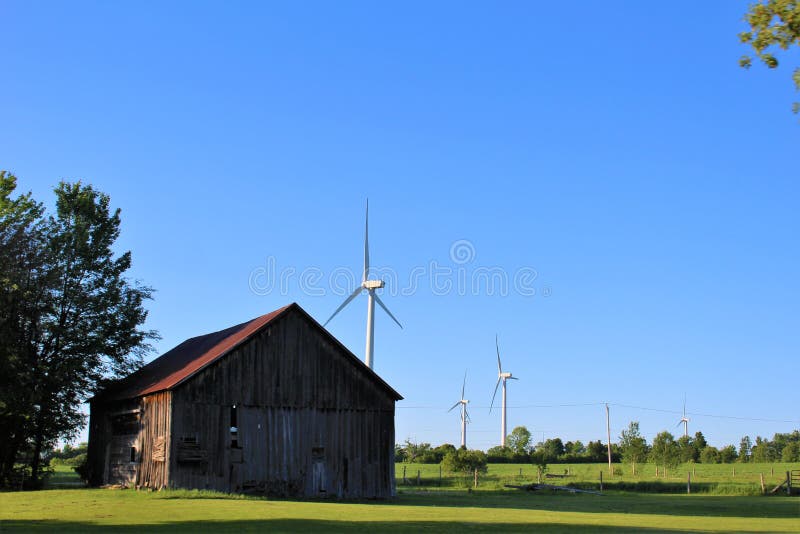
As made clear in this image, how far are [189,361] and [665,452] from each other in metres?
50.2

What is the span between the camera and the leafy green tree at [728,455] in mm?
119438

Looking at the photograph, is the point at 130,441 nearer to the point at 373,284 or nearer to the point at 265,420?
the point at 265,420

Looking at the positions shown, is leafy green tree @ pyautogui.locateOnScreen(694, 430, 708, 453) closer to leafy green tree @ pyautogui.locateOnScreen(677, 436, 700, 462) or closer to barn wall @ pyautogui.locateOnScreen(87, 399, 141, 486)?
leafy green tree @ pyautogui.locateOnScreen(677, 436, 700, 462)

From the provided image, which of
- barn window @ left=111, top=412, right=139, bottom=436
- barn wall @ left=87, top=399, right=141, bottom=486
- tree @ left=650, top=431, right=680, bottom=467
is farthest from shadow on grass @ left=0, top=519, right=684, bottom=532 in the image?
tree @ left=650, top=431, right=680, bottom=467

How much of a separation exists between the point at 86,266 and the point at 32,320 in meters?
4.38

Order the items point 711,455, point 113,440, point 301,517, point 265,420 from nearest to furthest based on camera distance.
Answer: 1. point 301,517
2. point 265,420
3. point 113,440
4. point 711,455

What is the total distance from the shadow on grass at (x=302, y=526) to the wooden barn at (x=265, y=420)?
48.7 ft

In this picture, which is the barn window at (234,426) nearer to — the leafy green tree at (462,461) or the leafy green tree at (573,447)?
the leafy green tree at (462,461)

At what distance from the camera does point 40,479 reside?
46781mm

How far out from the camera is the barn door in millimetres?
39969

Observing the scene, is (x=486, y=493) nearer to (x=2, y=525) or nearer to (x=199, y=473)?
(x=199, y=473)

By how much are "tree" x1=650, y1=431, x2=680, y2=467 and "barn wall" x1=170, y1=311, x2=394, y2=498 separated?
4224 cm

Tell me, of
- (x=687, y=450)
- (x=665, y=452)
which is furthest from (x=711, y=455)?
(x=665, y=452)

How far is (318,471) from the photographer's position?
4012 cm
